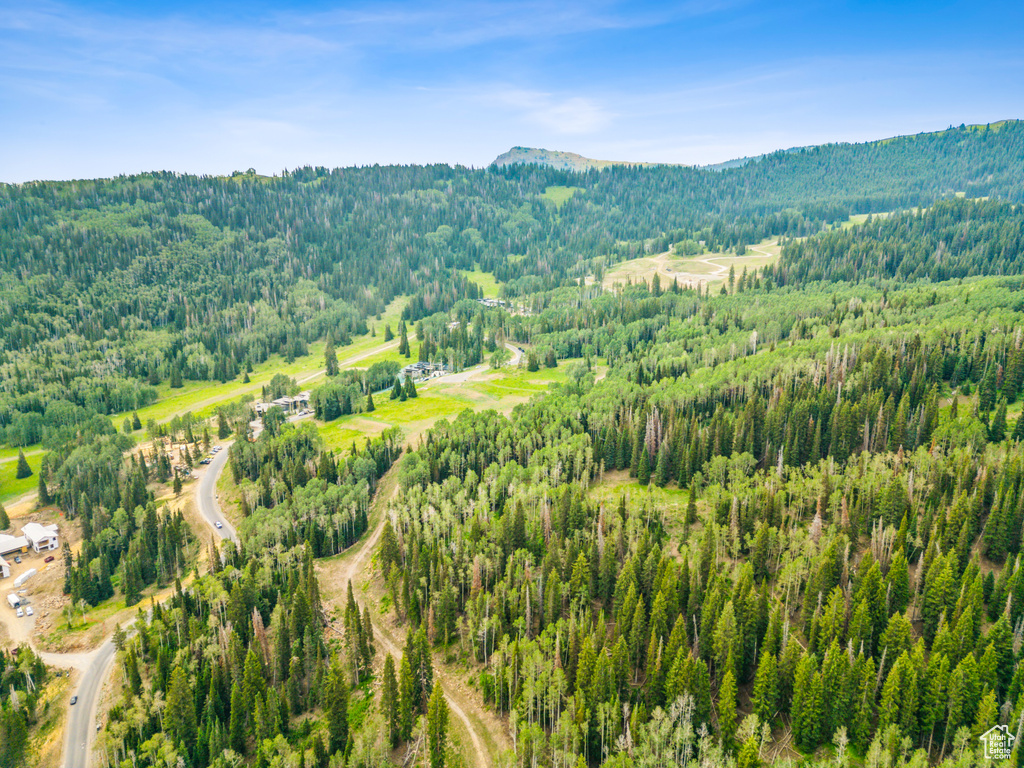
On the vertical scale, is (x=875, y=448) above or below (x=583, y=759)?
above

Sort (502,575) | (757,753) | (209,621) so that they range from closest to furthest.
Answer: (757,753), (209,621), (502,575)

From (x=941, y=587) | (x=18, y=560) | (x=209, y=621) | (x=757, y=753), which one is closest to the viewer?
(x=757, y=753)

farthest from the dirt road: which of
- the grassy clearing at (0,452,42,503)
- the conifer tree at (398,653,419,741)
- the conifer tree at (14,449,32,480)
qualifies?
the conifer tree at (14,449,32,480)

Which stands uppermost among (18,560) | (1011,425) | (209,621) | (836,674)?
(1011,425)

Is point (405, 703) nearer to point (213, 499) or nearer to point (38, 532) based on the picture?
point (213, 499)

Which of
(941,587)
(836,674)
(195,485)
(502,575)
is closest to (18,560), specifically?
(195,485)

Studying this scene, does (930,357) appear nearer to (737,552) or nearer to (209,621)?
(737,552)

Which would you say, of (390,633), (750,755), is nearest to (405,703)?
(390,633)

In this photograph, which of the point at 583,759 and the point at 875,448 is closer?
the point at 583,759
